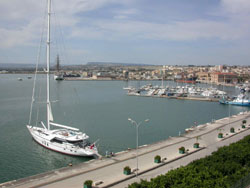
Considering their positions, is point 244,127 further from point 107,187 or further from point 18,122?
point 18,122

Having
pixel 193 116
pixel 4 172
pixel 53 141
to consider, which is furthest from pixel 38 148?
pixel 193 116

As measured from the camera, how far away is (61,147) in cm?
1814

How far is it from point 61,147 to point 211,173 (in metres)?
10.9

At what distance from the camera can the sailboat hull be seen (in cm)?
1730

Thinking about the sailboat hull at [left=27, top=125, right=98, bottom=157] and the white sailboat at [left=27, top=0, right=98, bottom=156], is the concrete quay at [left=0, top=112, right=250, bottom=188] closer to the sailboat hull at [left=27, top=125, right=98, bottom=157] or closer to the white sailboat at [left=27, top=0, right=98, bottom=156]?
the sailboat hull at [left=27, top=125, right=98, bottom=157]

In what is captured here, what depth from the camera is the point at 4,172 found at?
1543cm

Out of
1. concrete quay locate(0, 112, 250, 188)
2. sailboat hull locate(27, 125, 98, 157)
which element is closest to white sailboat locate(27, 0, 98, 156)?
sailboat hull locate(27, 125, 98, 157)

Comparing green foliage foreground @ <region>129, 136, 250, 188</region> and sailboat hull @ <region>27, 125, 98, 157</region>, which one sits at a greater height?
green foliage foreground @ <region>129, 136, 250, 188</region>

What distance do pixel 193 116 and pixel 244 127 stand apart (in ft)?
40.7

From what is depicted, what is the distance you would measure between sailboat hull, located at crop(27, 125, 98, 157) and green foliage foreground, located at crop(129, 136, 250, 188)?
25.1 feet

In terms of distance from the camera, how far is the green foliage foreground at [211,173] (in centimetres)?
921

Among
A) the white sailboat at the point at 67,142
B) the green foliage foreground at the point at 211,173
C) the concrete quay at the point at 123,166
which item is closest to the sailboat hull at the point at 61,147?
the white sailboat at the point at 67,142

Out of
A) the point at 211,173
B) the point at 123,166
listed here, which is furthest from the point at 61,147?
the point at 211,173

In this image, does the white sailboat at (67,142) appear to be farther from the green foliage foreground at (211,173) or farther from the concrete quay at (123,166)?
the green foliage foreground at (211,173)
